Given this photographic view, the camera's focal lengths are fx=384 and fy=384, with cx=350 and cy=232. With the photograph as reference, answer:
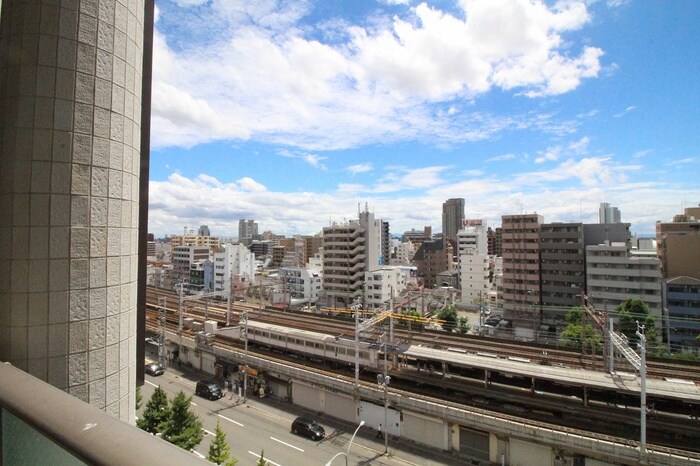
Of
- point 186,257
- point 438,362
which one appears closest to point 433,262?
point 186,257

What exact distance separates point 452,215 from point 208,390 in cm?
12468

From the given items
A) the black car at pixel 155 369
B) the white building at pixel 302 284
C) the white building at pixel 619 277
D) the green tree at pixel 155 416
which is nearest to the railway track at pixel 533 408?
the green tree at pixel 155 416

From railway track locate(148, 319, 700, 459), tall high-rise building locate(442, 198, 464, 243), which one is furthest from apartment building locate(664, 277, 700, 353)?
tall high-rise building locate(442, 198, 464, 243)

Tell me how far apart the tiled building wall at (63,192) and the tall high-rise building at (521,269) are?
41153mm

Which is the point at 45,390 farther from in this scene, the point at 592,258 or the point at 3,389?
the point at 592,258

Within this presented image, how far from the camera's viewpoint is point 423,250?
226ft

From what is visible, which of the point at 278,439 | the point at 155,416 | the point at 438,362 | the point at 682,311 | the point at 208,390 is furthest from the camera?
the point at 682,311

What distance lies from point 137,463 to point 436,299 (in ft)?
163

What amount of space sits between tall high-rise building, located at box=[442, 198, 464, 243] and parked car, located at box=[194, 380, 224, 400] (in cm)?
12005

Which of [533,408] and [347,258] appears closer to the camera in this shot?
[533,408]

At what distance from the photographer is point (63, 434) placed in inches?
41.3

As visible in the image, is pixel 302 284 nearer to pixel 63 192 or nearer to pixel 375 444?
pixel 375 444

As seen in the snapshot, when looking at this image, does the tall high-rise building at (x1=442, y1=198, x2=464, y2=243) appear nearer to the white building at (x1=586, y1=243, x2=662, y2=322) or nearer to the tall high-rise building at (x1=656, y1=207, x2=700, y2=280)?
the tall high-rise building at (x1=656, y1=207, x2=700, y2=280)

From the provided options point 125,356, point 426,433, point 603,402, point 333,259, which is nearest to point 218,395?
point 426,433
